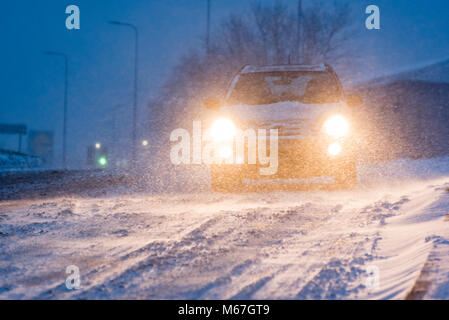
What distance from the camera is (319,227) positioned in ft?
18.3

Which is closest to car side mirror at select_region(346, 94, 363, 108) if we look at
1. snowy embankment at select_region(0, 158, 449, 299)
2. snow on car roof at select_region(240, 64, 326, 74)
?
snow on car roof at select_region(240, 64, 326, 74)

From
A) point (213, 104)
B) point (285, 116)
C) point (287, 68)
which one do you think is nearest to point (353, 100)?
point (287, 68)

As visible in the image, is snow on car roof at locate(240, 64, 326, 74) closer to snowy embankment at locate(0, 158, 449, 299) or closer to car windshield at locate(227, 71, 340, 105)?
car windshield at locate(227, 71, 340, 105)

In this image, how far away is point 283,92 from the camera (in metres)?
9.73

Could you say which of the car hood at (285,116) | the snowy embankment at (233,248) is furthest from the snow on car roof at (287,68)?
the snowy embankment at (233,248)

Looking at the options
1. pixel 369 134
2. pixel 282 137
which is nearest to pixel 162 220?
pixel 282 137

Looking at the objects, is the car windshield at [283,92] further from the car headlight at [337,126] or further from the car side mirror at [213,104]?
the car headlight at [337,126]

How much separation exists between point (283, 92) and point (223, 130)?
1.58m

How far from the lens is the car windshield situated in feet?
30.6

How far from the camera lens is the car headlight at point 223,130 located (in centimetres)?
869

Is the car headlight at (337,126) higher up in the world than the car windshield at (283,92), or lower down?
lower down
